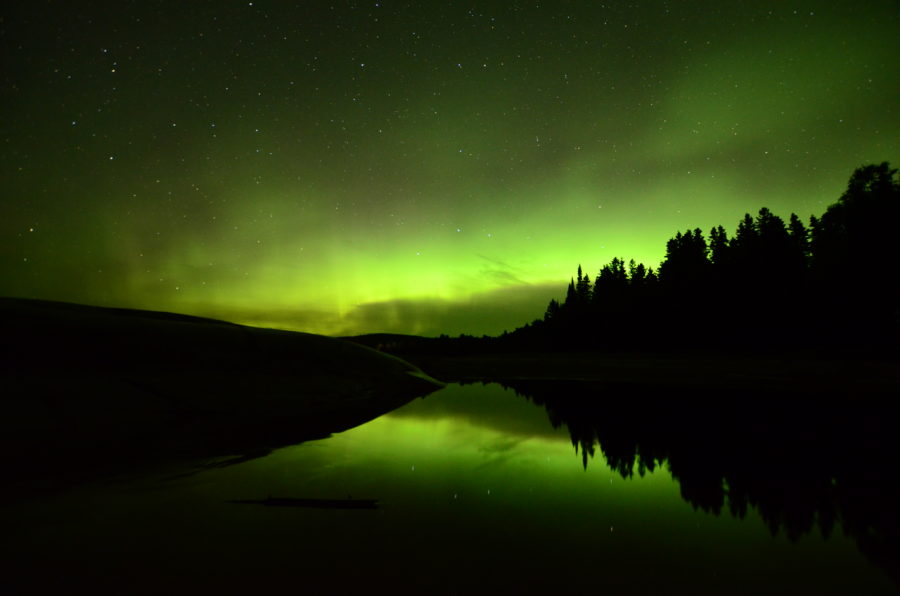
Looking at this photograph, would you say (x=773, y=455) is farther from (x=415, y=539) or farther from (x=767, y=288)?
(x=767, y=288)

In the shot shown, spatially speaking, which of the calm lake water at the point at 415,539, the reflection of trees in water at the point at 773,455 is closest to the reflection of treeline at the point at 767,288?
the reflection of trees in water at the point at 773,455

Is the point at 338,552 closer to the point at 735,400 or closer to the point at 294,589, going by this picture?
the point at 294,589

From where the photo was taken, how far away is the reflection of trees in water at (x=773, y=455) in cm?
409

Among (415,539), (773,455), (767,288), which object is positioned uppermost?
(767,288)

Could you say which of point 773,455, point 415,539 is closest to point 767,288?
point 773,455

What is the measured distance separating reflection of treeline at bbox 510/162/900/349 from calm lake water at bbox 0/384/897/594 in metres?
30.4

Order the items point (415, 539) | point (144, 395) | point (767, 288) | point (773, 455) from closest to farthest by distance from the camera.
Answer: point (415, 539)
point (773, 455)
point (144, 395)
point (767, 288)

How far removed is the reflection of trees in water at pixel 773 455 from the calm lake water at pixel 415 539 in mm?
342

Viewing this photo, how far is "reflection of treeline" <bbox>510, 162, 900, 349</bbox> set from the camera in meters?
26.6

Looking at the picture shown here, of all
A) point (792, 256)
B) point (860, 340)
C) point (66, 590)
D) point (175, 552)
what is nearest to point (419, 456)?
point (175, 552)

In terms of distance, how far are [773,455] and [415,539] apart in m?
6.40

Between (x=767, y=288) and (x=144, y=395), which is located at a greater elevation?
(x=767, y=288)

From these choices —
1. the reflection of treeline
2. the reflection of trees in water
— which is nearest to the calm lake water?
the reflection of trees in water

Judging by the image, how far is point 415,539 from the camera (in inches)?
136
